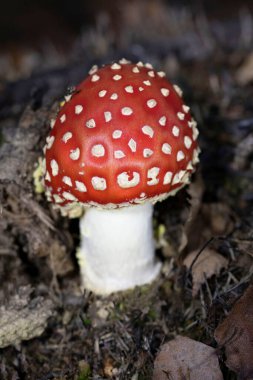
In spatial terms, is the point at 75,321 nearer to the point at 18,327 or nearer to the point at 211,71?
the point at 18,327

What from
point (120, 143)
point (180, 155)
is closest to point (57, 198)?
point (120, 143)

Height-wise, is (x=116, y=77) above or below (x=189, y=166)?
above

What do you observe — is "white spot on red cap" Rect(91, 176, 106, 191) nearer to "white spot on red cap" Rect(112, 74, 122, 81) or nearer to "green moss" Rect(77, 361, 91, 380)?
"white spot on red cap" Rect(112, 74, 122, 81)

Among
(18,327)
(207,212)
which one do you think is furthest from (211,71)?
(18,327)

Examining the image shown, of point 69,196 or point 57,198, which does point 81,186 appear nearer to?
point 69,196

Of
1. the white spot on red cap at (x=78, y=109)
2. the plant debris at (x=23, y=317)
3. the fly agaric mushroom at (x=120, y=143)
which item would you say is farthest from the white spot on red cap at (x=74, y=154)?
the plant debris at (x=23, y=317)

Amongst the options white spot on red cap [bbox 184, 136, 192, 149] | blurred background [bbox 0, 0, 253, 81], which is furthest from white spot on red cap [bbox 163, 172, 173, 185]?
blurred background [bbox 0, 0, 253, 81]

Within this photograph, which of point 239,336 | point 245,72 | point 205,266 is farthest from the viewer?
point 245,72
